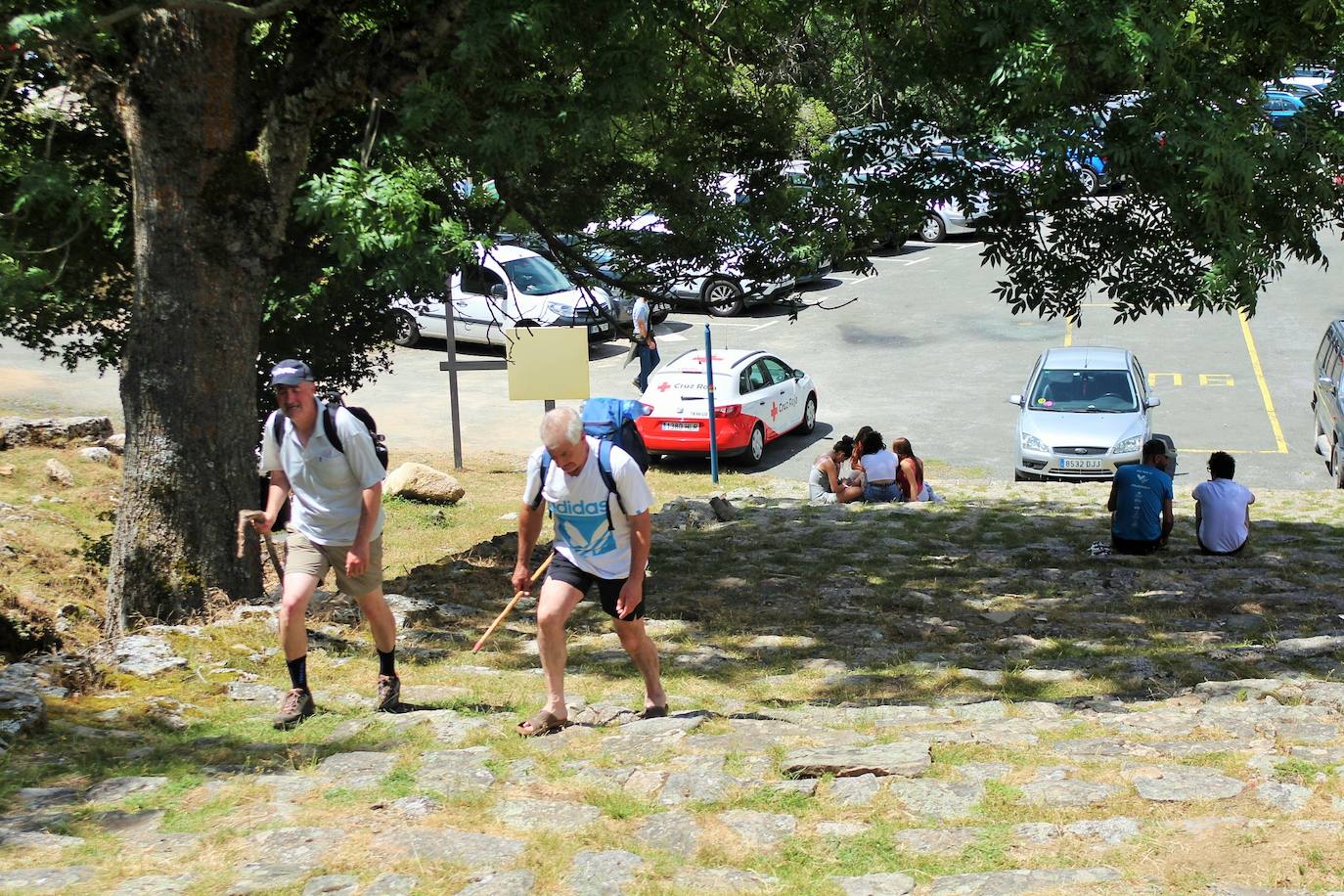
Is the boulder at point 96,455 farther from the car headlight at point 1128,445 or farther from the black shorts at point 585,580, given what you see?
the car headlight at point 1128,445

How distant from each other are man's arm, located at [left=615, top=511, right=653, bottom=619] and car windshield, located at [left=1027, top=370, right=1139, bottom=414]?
13.6 metres

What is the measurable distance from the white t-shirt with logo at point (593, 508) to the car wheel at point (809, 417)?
588 inches

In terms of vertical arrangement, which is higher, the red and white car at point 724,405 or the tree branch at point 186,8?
the tree branch at point 186,8

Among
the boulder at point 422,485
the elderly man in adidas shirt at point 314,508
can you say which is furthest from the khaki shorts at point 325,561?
the boulder at point 422,485

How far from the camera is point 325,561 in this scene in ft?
22.5

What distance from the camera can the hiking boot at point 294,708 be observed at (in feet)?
21.8

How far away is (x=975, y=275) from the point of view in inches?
1330

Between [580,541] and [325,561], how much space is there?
4.34 feet

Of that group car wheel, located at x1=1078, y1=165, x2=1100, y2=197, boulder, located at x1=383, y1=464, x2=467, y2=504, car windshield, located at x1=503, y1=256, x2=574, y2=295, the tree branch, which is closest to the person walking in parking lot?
car windshield, located at x1=503, y1=256, x2=574, y2=295

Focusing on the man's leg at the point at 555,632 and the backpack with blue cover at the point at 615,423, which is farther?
the backpack with blue cover at the point at 615,423

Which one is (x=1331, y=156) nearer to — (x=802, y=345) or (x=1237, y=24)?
(x=1237, y=24)

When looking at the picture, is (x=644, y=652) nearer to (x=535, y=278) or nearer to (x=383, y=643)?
(x=383, y=643)

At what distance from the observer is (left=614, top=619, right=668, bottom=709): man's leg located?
6699 millimetres

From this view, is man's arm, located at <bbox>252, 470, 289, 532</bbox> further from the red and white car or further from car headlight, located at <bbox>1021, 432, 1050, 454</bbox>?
car headlight, located at <bbox>1021, 432, 1050, 454</bbox>
